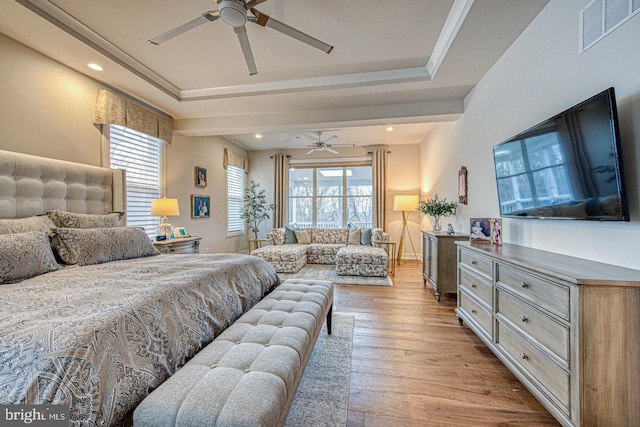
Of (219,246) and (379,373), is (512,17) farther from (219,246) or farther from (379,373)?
(219,246)

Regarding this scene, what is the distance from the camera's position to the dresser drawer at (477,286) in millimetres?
1968

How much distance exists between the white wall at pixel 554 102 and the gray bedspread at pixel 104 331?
2.39 meters

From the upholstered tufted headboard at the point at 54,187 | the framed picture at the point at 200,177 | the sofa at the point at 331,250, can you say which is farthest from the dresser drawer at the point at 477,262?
the framed picture at the point at 200,177

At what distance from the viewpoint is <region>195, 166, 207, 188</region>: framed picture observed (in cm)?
478

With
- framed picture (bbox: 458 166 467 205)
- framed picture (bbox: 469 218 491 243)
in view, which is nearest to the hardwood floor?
framed picture (bbox: 469 218 491 243)

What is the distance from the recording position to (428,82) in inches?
122

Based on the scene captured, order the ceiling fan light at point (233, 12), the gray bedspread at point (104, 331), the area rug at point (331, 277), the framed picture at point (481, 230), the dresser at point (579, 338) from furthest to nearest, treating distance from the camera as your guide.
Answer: the area rug at point (331, 277)
the framed picture at point (481, 230)
the ceiling fan light at point (233, 12)
the dresser at point (579, 338)
the gray bedspread at point (104, 331)

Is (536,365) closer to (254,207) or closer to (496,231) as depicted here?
(496,231)

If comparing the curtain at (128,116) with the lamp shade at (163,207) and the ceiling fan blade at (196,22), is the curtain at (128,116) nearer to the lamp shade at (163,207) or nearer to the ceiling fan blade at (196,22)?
the lamp shade at (163,207)

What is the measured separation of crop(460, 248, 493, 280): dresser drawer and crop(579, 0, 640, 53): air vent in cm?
154

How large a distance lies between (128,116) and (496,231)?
181 inches

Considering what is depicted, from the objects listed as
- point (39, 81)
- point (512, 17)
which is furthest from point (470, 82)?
point (39, 81)

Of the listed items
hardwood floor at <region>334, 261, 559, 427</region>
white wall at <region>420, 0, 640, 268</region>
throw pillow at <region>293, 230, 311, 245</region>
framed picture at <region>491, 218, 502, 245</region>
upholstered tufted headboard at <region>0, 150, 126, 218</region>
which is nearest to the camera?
white wall at <region>420, 0, 640, 268</region>

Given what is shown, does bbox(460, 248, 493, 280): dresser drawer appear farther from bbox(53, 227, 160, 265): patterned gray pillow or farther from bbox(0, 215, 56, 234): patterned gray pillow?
bbox(0, 215, 56, 234): patterned gray pillow
